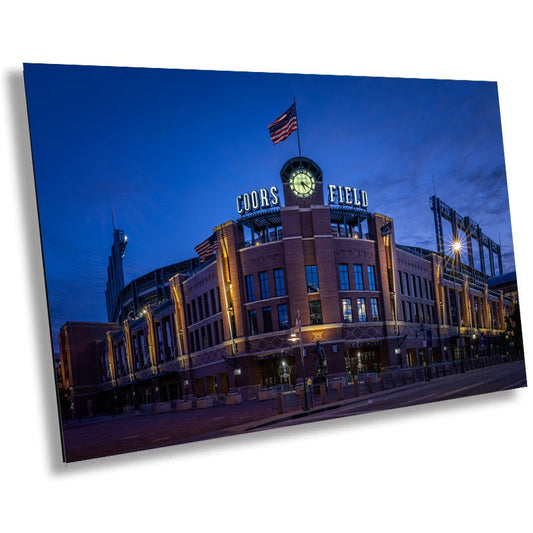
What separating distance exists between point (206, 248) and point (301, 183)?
7.10 feet

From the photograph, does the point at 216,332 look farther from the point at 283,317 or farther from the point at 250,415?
the point at 250,415

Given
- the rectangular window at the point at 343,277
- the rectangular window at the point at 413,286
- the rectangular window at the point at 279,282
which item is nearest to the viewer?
the rectangular window at the point at 279,282

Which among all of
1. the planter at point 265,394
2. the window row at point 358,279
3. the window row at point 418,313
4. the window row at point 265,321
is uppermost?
the window row at point 358,279

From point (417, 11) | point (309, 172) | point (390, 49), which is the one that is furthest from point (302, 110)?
point (417, 11)

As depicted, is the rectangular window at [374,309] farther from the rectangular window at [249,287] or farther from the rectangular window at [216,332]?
the rectangular window at [216,332]

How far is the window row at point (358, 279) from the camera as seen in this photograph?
12.1 metres

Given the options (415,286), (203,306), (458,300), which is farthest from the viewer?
(458,300)

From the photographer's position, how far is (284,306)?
1163cm

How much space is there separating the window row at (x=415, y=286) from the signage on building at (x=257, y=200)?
309 cm

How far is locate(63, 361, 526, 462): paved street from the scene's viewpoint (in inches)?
356

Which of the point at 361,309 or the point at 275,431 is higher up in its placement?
the point at 361,309

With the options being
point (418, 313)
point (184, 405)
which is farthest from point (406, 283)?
point (184, 405)

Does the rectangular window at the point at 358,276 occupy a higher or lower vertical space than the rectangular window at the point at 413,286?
higher

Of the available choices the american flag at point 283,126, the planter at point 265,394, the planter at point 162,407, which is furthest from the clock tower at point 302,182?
the planter at point 162,407
